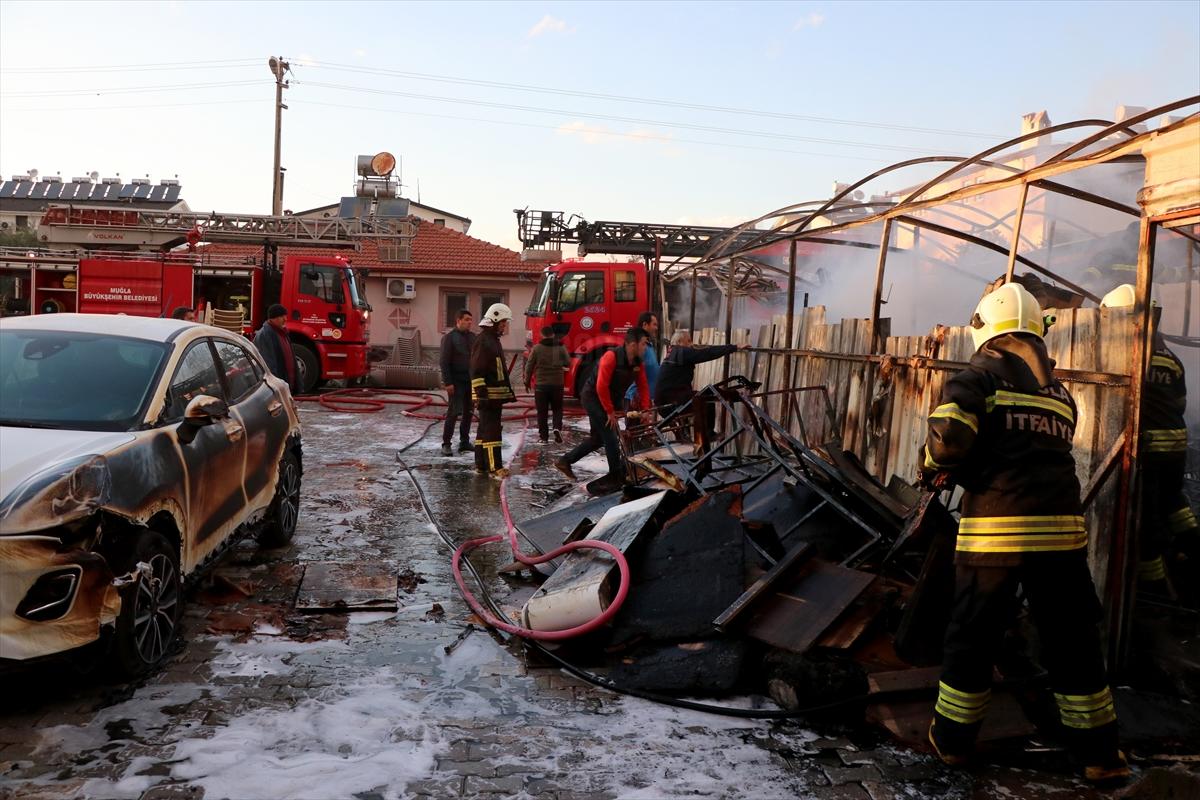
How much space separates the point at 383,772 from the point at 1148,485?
4232 mm

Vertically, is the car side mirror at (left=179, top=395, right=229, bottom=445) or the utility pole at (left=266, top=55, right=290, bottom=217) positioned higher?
the utility pole at (left=266, top=55, right=290, bottom=217)

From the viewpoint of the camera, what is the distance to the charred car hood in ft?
11.7

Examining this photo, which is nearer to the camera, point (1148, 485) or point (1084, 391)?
point (1084, 391)

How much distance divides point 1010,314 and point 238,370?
15.3 ft

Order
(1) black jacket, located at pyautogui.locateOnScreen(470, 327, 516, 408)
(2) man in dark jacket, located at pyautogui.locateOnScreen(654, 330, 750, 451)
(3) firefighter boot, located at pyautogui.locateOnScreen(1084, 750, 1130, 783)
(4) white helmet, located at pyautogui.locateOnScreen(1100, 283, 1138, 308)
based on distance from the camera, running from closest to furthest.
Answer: (3) firefighter boot, located at pyautogui.locateOnScreen(1084, 750, 1130, 783)
(4) white helmet, located at pyautogui.locateOnScreen(1100, 283, 1138, 308)
(2) man in dark jacket, located at pyautogui.locateOnScreen(654, 330, 750, 451)
(1) black jacket, located at pyautogui.locateOnScreen(470, 327, 516, 408)

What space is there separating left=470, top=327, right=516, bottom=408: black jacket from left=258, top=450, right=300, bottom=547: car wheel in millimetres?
3092

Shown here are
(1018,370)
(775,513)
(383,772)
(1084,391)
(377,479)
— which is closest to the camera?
(383,772)

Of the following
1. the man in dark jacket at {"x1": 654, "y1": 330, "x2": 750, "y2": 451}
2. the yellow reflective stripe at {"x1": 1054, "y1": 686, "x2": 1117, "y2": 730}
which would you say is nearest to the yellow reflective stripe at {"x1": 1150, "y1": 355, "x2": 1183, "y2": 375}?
the yellow reflective stripe at {"x1": 1054, "y1": 686, "x2": 1117, "y2": 730}

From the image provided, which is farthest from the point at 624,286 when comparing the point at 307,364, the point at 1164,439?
the point at 1164,439

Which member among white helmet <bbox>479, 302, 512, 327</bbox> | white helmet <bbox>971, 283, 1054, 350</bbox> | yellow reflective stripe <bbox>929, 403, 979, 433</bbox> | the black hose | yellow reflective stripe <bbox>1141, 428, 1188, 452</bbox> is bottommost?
the black hose

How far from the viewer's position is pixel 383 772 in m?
3.43

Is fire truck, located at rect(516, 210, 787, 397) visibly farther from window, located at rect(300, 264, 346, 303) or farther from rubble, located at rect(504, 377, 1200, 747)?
rubble, located at rect(504, 377, 1200, 747)

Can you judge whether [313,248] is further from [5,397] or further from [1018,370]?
[1018,370]

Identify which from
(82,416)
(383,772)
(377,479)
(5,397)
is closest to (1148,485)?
(383,772)
